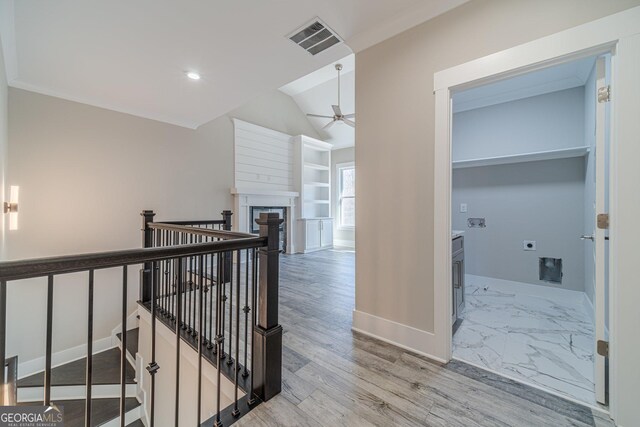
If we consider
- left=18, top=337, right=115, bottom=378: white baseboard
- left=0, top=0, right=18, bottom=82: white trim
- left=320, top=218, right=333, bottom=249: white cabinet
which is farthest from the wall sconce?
left=320, top=218, right=333, bottom=249: white cabinet

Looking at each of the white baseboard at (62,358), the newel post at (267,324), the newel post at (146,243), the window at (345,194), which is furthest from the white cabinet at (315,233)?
the newel post at (267,324)

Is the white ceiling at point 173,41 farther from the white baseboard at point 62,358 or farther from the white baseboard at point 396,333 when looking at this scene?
the white baseboard at point 62,358

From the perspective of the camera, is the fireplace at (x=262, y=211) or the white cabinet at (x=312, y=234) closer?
the fireplace at (x=262, y=211)

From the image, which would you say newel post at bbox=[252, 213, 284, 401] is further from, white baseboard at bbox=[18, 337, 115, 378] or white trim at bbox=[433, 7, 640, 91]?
white baseboard at bbox=[18, 337, 115, 378]

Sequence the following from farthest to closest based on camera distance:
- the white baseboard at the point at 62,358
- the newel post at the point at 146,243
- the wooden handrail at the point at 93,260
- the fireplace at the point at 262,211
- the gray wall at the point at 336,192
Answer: the gray wall at the point at 336,192
the fireplace at the point at 262,211
the white baseboard at the point at 62,358
the newel post at the point at 146,243
the wooden handrail at the point at 93,260

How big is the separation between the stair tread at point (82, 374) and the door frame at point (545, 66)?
344 cm

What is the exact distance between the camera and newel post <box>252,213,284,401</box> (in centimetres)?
147

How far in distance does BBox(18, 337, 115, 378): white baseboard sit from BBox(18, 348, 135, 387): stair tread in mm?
57

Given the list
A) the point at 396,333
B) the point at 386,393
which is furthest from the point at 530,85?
the point at 386,393

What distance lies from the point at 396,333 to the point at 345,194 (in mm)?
5594

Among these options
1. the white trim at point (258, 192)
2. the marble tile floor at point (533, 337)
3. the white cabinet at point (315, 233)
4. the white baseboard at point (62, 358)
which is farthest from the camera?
the white cabinet at point (315, 233)

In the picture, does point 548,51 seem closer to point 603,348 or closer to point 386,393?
point 603,348

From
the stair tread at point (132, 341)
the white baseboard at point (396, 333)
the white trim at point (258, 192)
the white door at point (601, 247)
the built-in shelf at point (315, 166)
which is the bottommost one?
the stair tread at point (132, 341)

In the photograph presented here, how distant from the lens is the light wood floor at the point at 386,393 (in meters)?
1.34
